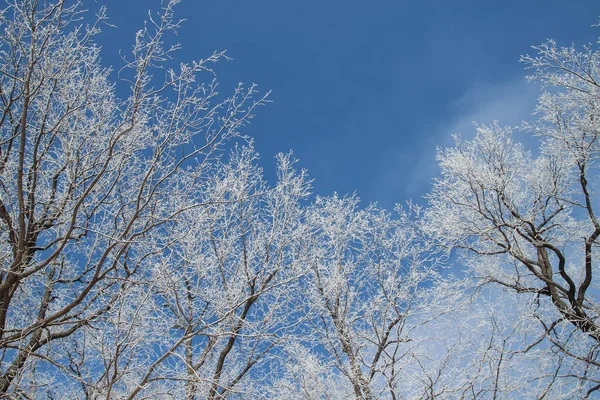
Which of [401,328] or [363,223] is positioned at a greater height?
[363,223]

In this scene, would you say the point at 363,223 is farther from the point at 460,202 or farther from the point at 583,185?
the point at 583,185

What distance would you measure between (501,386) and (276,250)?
182 inches

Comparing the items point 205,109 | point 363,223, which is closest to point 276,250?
point 363,223

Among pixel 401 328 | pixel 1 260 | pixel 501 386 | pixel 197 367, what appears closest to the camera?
pixel 1 260

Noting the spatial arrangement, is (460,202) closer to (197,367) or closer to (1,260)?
(197,367)

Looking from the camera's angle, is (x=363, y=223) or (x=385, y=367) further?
(x=363, y=223)

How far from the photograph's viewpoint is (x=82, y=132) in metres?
5.52

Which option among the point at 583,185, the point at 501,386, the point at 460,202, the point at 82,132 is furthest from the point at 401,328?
the point at 82,132

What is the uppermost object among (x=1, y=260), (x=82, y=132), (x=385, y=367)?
(x=82, y=132)

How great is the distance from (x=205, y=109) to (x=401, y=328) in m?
5.42

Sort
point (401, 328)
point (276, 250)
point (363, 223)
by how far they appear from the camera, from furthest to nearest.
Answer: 1. point (363, 223)
2. point (276, 250)
3. point (401, 328)

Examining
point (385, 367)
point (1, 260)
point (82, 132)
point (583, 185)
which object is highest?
point (583, 185)

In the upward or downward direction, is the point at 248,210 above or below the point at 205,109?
above

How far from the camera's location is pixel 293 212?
9.91 metres
